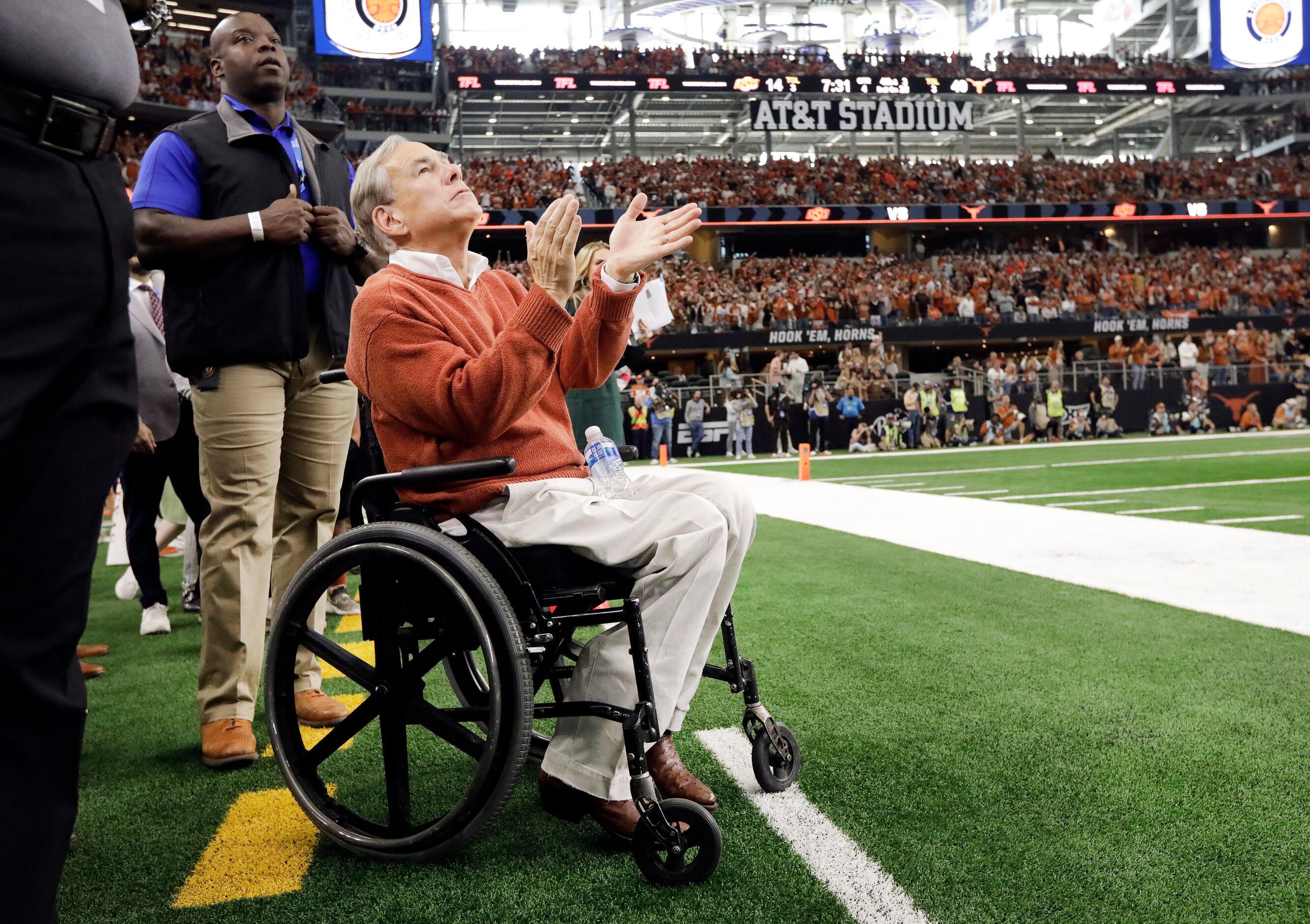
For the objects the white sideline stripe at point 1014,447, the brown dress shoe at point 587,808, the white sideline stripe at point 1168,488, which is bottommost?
the white sideline stripe at point 1014,447

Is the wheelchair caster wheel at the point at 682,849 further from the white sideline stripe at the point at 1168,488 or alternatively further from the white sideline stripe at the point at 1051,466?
the white sideline stripe at the point at 1051,466

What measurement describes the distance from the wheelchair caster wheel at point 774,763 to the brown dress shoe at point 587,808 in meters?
0.38

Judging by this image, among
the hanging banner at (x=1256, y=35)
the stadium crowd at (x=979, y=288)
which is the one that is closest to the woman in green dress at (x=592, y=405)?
the stadium crowd at (x=979, y=288)

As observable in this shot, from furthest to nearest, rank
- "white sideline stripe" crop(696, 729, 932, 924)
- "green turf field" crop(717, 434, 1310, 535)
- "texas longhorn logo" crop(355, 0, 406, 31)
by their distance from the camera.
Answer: "texas longhorn logo" crop(355, 0, 406, 31) < "green turf field" crop(717, 434, 1310, 535) < "white sideline stripe" crop(696, 729, 932, 924)

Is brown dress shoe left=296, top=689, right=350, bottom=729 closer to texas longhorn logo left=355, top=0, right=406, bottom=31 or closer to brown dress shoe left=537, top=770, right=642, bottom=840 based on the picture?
brown dress shoe left=537, top=770, right=642, bottom=840

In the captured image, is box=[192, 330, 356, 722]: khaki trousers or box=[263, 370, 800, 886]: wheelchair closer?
box=[263, 370, 800, 886]: wheelchair

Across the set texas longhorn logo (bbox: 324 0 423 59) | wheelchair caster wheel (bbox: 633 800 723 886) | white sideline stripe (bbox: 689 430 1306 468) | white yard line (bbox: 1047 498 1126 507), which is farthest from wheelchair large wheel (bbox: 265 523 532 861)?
texas longhorn logo (bbox: 324 0 423 59)

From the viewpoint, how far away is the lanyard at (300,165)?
306 cm

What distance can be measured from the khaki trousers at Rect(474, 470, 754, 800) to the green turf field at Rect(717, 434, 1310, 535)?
5828 mm

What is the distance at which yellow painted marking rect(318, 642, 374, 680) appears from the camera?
3.71 m

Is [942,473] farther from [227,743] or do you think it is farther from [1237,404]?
[1237,404]

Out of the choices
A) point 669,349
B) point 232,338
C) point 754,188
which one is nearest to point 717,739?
point 232,338

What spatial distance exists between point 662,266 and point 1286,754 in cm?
3049

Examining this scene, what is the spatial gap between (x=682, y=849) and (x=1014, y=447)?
19260 millimetres
